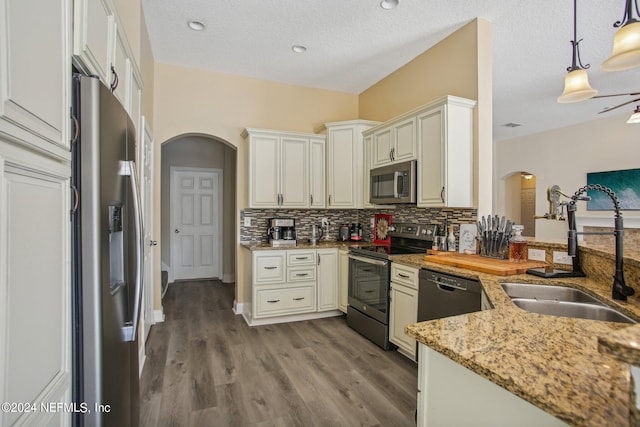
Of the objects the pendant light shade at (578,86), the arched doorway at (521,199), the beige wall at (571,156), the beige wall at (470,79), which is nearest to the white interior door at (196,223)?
the beige wall at (470,79)

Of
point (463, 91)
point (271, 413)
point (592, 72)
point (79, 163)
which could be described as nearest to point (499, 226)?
point (463, 91)

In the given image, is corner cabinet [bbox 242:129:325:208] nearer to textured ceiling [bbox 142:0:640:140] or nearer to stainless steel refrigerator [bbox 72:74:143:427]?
textured ceiling [bbox 142:0:640:140]

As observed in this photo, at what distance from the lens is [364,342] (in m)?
3.25

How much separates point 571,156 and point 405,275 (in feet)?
18.1

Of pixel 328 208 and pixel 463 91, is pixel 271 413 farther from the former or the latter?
pixel 463 91

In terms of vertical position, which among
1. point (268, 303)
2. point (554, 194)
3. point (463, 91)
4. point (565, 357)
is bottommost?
point (268, 303)

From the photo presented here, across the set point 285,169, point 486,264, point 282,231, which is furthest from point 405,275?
point 285,169

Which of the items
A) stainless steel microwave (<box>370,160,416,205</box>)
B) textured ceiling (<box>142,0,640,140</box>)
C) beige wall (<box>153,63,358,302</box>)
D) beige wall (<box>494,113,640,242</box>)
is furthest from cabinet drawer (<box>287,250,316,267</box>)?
beige wall (<box>494,113,640,242</box>)

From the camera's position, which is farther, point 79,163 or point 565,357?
point 79,163

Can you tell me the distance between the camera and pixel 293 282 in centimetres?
383

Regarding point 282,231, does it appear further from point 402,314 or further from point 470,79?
point 470,79

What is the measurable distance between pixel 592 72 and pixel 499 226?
10.2 feet

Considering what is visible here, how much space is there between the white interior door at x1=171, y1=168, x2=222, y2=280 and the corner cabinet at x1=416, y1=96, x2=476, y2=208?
14.5 ft

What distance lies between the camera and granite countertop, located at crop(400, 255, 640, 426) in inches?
24.2
